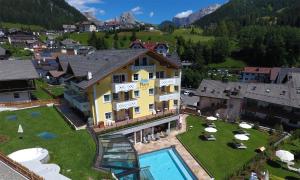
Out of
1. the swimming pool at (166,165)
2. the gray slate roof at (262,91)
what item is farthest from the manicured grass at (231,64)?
the swimming pool at (166,165)

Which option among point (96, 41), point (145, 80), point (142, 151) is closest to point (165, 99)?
point (145, 80)

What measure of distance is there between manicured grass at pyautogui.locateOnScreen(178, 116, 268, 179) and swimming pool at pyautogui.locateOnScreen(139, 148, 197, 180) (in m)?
2.44

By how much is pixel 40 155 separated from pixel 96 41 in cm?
12223

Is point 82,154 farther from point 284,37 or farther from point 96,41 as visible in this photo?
point 284,37

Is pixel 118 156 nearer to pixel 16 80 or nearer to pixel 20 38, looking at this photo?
pixel 16 80

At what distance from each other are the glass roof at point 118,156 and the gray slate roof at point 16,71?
64.9 ft

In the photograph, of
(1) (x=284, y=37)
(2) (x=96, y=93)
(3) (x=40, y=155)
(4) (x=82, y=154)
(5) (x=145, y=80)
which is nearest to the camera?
(3) (x=40, y=155)

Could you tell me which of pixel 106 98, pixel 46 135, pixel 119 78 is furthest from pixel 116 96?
pixel 46 135

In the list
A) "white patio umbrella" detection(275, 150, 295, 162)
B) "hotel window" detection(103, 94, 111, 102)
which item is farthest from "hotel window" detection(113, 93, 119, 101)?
"white patio umbrella" detection(275, 150, 295, 162)

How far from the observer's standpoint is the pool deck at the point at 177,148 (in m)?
27.5

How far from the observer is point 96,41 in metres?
136

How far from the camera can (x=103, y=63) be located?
116 feet

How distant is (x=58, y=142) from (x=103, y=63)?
14.2 m

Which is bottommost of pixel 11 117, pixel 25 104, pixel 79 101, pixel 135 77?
pixel 11 117
